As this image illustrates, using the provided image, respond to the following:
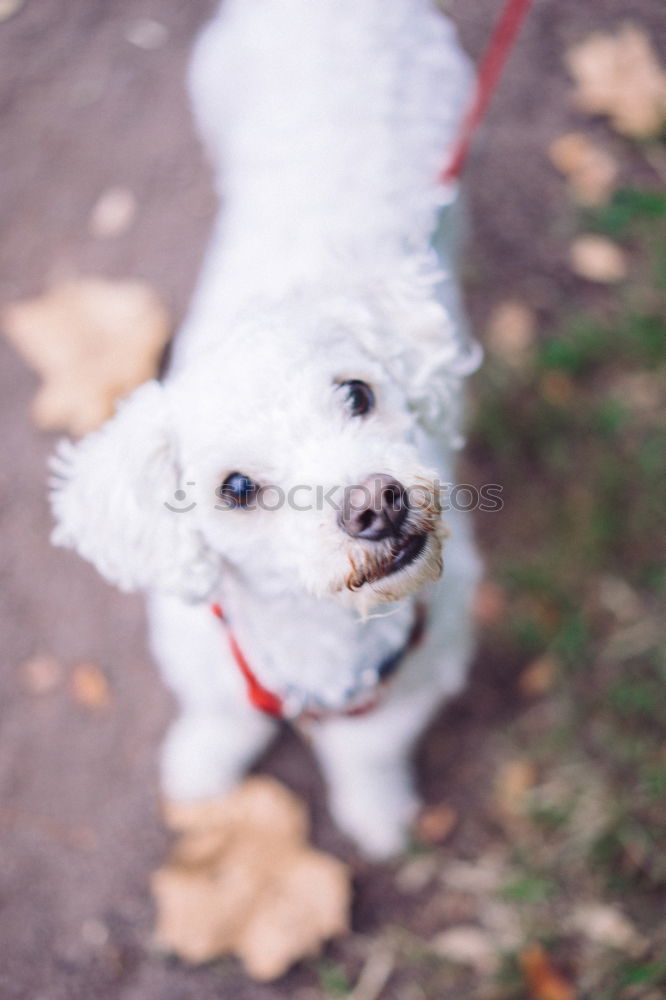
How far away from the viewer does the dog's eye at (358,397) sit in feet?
4.50

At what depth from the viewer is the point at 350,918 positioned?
2.00 metres

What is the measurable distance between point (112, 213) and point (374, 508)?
2.06m

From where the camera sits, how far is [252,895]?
183 centimetres

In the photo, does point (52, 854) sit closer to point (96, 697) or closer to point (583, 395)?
point (96, 697)

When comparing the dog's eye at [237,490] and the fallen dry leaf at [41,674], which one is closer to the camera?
the dog's eye at [237,490]

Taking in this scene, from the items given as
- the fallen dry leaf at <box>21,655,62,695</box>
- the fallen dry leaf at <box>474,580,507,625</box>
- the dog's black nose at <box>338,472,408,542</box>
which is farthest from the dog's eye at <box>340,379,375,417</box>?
the fallen dry leaf at <box>21,655,62,695</box>

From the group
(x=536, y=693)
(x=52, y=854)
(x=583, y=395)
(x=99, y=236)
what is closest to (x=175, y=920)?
(x=52, y=854)

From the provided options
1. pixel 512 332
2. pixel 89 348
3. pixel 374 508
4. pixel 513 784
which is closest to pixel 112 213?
pixel 89 348

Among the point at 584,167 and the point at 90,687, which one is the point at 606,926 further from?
the point at 584,167

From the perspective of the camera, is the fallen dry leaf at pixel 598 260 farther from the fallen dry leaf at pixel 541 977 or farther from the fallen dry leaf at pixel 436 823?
the fallen dry leaf at pixel 541 977

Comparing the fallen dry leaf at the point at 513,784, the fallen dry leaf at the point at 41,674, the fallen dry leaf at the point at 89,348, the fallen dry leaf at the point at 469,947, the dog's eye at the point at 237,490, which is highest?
the dog's eye at the point at 237,490

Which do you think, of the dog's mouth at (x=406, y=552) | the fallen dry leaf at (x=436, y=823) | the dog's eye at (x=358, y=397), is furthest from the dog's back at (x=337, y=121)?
the fallen dry leaf at (x=436, y=823)

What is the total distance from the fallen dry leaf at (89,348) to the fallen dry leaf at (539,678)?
1.40 meters

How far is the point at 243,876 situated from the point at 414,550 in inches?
40.7
